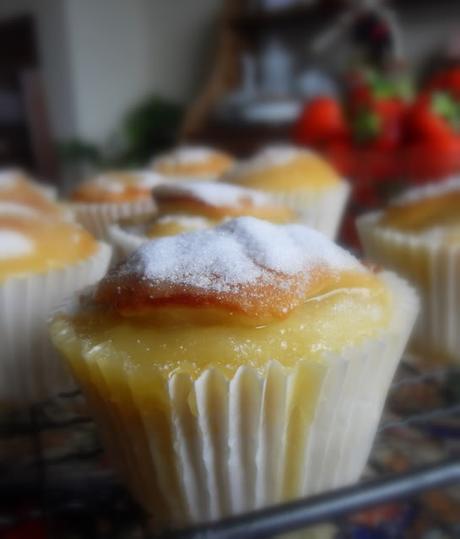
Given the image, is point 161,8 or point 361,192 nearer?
point 361,192

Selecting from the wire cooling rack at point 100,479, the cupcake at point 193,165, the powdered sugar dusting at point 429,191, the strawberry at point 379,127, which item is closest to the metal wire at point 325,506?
the wire cooling rack at point 100,479

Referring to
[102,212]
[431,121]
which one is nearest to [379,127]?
[431,121]

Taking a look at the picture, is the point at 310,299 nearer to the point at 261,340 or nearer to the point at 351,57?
the point at 261,340

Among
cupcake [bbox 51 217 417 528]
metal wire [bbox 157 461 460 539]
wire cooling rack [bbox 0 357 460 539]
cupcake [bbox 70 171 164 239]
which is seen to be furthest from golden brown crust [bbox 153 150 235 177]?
metal wire [bbox 157 461 460 539]

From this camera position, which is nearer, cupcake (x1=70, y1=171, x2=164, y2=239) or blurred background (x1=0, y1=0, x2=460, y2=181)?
cupcake (x1=70, y1=171, x2=164, y2=239)

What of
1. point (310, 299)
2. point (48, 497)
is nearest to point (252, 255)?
point (310, 299)

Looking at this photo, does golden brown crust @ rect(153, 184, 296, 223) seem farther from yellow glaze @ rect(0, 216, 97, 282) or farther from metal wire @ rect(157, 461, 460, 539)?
metal wire @ rect(157, 461, 460, 539)

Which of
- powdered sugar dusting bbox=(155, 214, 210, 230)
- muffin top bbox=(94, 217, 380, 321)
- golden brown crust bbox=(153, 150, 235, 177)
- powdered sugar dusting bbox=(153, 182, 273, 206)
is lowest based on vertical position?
golden brown crust bbox=(153, 150, 235, 177)

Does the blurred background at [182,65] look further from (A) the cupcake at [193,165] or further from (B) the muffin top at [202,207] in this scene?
(B) the muffin top at [202,207]
